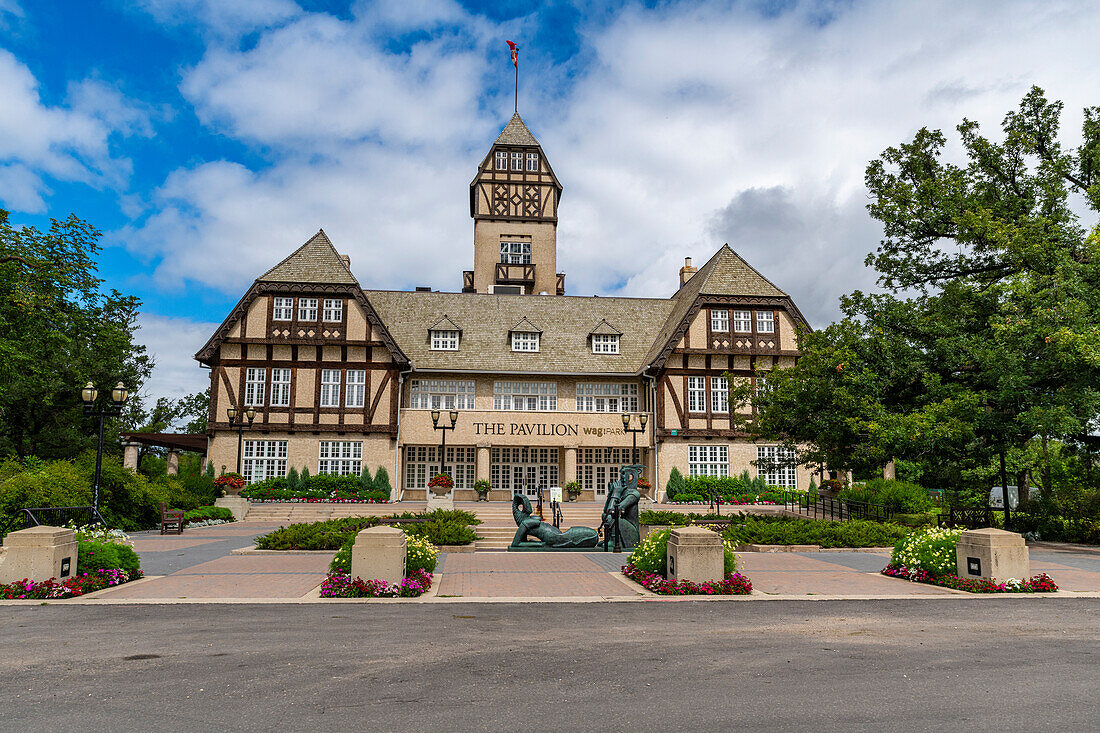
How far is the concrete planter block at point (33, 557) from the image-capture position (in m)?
11.6

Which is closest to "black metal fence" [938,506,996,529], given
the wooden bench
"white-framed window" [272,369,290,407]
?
the wooden bench

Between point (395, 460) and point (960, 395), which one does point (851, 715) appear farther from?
point (395, 460)

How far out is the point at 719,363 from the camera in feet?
122

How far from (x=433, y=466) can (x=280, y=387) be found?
8564 millimetres

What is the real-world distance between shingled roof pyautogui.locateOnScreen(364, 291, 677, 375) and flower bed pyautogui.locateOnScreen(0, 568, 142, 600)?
2425 cm

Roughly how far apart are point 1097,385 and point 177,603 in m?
23.6

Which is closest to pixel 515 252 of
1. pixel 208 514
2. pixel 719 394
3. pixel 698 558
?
pixel 719 394

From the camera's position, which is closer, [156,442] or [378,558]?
[378,558]

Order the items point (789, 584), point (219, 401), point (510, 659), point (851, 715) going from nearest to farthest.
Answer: point (851, 715) < point (510, 659) < point (789, 584) < point (219, 401)

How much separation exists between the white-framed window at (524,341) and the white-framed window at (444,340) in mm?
3085

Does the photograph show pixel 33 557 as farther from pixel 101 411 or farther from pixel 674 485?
pixel 674 485

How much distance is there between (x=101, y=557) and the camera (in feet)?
42.0

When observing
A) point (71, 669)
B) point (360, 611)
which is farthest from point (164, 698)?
point (360, 611)

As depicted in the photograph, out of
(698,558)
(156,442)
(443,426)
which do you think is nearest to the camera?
(698,558)
